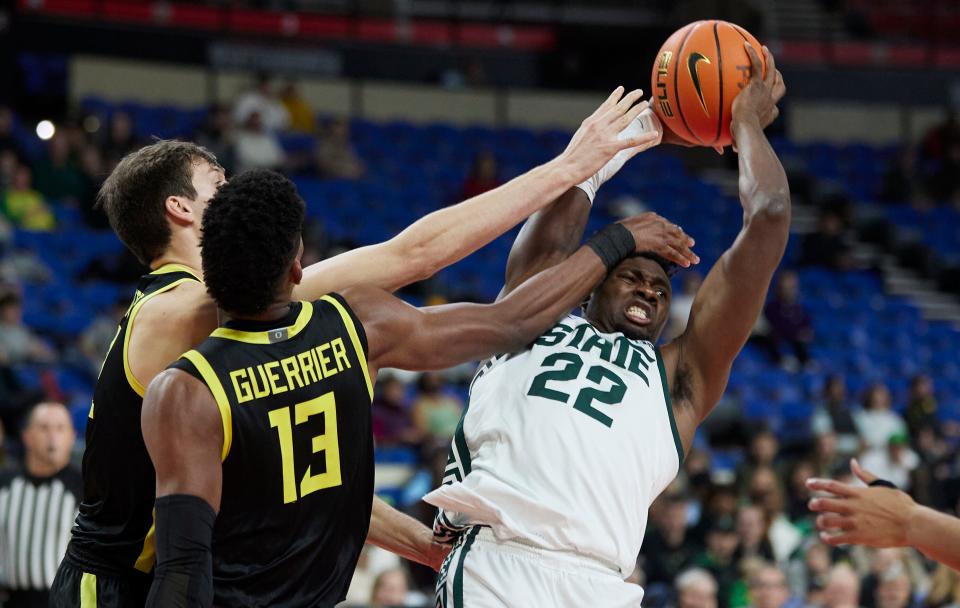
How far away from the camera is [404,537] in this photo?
4258mm

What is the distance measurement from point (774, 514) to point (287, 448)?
7.56 metres

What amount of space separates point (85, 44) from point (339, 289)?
46.5 ft

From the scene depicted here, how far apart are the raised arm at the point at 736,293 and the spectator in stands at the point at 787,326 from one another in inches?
420

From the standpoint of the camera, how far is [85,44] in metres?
16.7

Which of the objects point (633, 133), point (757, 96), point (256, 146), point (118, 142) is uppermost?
point (757, 96)

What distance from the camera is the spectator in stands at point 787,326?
14539mm

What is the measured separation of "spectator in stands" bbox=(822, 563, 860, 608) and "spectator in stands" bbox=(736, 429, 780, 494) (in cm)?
241

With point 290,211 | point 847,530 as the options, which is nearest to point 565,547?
point 847,530

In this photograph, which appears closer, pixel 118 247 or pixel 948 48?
pixel 118 247

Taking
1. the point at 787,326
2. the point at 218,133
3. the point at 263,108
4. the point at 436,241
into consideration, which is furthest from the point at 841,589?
the point at 263,108

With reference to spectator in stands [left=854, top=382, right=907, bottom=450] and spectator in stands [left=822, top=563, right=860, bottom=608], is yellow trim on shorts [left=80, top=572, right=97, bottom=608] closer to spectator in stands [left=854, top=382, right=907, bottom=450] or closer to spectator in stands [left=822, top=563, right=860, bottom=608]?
spectator in stands [left=822, top=563, right=860, bottom=608]

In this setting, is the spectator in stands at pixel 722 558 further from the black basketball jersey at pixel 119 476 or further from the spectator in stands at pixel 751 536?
the black basketball jersey at pixel 119 476

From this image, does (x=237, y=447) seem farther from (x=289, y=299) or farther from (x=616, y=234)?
(x=616, y=234)

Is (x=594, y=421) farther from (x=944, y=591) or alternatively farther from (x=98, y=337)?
(x=98, y=337)
